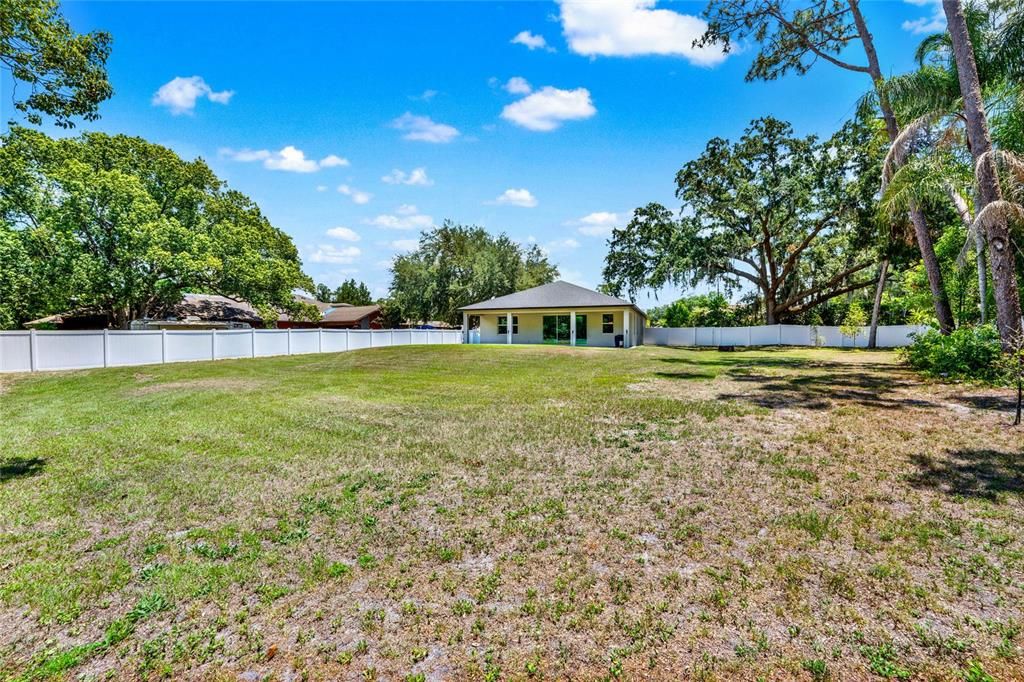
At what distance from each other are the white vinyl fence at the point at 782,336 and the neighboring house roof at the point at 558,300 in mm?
3550

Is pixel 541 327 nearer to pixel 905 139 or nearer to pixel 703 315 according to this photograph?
pixel 703 315

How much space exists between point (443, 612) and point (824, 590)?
229 centimetres

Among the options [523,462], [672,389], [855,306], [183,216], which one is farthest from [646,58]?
[183,216]

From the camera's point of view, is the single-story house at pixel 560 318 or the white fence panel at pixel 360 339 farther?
the single-story house at pixel 560 318

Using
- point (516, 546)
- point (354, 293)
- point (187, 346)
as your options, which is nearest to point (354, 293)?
point (354, 293)

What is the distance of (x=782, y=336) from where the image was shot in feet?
92.7

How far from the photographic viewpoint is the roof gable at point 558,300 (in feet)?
85.0

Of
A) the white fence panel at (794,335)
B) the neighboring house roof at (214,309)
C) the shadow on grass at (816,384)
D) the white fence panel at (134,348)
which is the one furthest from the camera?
the white fence panel at (794,335)

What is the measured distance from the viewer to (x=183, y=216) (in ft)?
76.2

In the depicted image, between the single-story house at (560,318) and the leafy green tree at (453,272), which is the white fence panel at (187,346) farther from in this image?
the leafy green tree at (453,272)

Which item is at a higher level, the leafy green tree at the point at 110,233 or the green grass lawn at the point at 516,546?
the leafy green tree at the point at 110,233

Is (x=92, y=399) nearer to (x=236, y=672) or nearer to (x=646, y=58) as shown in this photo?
(x=236, y=672)

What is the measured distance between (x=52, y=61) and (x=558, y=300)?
23369 mm

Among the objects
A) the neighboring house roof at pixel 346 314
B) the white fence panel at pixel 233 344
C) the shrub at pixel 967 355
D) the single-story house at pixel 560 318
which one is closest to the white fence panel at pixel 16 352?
the white fence panel at pixel 233 344
